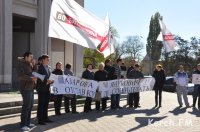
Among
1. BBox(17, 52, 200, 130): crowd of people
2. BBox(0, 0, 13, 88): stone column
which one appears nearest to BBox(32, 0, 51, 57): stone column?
BBox(0, 0, 13, 88): stone column

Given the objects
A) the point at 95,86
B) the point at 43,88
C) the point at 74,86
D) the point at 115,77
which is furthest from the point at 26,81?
the point at 115,77

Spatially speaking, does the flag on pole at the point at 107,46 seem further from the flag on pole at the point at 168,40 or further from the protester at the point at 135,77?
the flag on pole at the point at 168,40

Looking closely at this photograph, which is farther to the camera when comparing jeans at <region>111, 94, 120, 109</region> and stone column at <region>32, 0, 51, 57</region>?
stone column at <region>32, 0, 51, 57</region>

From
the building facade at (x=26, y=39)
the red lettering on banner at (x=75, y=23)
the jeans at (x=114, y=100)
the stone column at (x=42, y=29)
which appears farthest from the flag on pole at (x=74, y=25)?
the stone column at (x=42, y=29)

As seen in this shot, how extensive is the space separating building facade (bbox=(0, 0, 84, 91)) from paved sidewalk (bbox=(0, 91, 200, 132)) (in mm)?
6166

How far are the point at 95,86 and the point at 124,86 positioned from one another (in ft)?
6.64

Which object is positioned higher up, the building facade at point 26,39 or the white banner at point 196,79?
the building facade at point 26,39

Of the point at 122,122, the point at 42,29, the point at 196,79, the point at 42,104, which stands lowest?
the point at 122,122

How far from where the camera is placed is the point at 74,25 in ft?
43.1

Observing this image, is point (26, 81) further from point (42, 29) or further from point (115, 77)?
point (42, 29)

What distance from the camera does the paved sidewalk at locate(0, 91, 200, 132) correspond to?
11352mm

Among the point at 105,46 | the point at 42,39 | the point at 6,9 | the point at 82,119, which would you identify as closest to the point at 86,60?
the point at 42,39

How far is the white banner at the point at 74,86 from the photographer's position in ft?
44.1

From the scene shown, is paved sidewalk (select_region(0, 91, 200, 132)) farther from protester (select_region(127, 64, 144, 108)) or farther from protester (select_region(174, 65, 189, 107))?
protester (select_region(174, 65, 189, 107))
